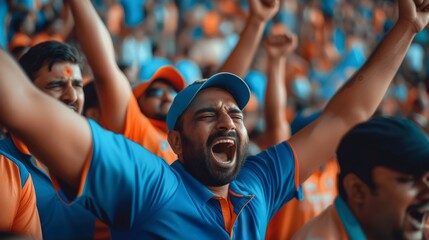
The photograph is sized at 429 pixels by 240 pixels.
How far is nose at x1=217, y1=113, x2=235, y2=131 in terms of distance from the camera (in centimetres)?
173

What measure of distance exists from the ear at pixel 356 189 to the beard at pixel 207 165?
36cm

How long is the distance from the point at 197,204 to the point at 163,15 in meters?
5.16

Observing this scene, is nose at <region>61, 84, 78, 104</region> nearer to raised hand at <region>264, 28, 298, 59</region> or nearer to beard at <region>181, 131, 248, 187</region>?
beard at <region>181, 131, 248, 187</region>

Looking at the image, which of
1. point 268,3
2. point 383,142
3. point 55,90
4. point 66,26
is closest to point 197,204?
point 383,142

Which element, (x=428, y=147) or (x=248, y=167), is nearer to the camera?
(x=428, y=147)

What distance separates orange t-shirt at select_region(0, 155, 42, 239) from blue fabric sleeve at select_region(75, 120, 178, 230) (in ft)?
1.03

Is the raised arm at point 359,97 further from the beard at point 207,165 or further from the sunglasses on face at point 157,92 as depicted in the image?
A: the sunglasses on face at point 157,92

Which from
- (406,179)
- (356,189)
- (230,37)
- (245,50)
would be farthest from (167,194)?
(230,37)

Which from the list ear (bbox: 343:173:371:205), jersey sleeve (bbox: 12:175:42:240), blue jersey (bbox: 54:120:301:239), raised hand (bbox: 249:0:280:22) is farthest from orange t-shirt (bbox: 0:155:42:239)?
raised hand (bbox: 249:0:280:22)

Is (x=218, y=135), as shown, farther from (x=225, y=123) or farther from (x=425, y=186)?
(x=425, y=186)

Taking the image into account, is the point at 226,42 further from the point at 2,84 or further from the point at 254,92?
the point at 2,84

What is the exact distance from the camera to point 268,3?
2.36 meters

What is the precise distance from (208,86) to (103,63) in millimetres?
→ 342

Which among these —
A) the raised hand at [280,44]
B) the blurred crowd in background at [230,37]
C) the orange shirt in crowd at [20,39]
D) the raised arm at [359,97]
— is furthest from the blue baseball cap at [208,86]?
the orange shirt in crowd at [20,39]
